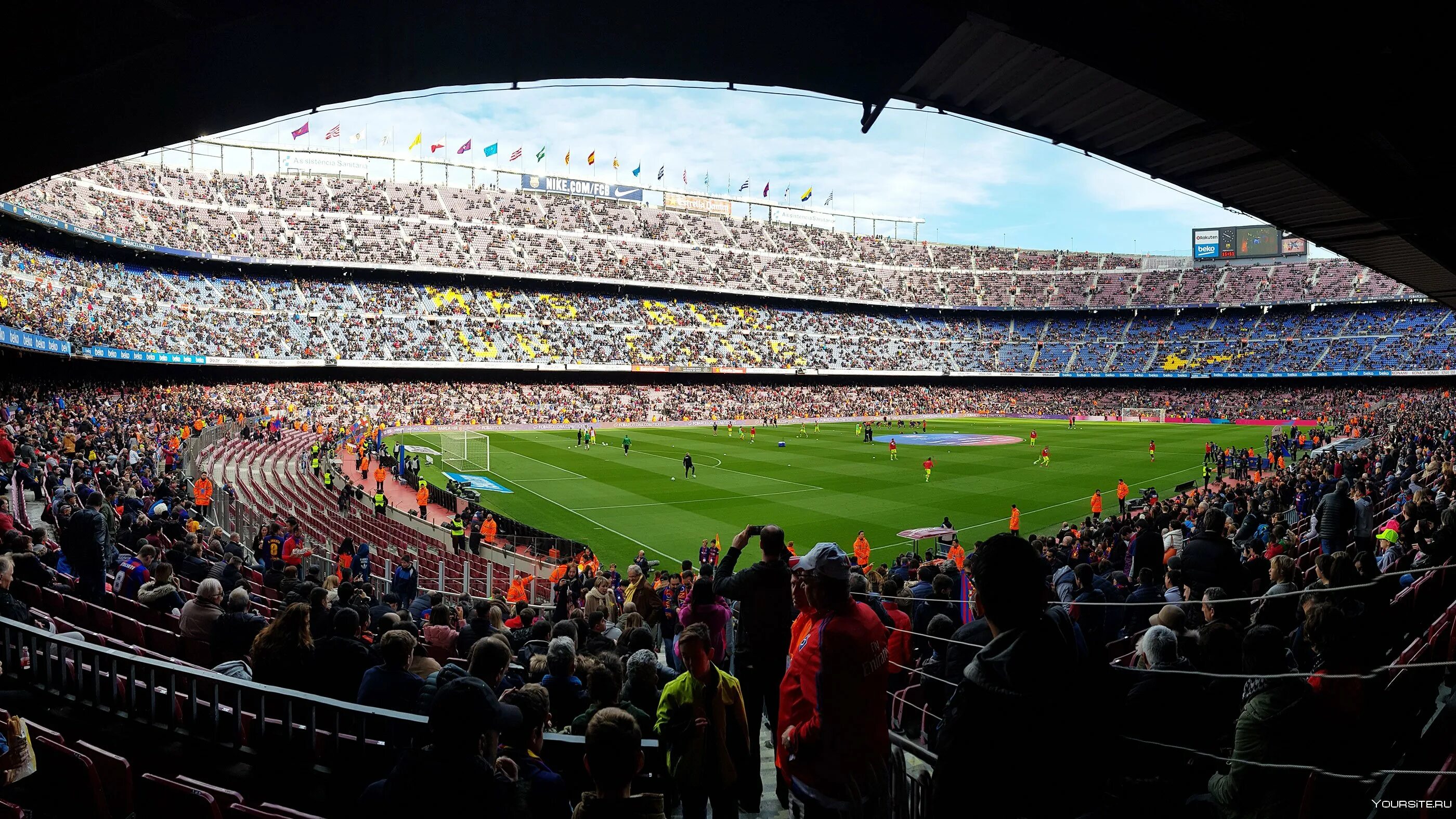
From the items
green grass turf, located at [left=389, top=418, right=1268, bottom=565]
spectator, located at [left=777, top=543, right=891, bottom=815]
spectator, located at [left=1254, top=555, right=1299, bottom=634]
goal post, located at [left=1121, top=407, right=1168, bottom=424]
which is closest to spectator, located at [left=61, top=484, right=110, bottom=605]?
spectator, located at [left=777, top=543, right=891, bottom=815]

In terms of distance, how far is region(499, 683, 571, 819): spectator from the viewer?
11.3ft

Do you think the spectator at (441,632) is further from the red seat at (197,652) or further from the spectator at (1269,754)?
the spectator at (1269,754)

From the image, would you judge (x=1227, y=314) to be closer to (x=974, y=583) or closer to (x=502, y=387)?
(x=502, y=387)

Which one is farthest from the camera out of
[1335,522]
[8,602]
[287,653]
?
[1335,522]

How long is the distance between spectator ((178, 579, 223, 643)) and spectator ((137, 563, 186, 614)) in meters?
1.29

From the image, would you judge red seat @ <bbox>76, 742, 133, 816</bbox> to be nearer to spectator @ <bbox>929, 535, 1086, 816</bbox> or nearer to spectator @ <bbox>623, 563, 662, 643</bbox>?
spectator @ <bbox>929, 535, 1086, 816</bbox>

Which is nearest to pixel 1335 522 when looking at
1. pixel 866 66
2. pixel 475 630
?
pixel 866 66

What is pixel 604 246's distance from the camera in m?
83.9

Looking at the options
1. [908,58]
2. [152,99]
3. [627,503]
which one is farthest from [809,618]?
[627,503]

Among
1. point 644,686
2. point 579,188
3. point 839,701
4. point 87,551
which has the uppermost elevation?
point 579,188

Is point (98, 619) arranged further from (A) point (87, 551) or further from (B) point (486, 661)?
(B) point (486, 661)

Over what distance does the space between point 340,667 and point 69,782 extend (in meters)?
1.48

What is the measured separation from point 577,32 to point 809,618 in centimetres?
481

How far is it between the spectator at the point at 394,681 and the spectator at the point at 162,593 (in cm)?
468
